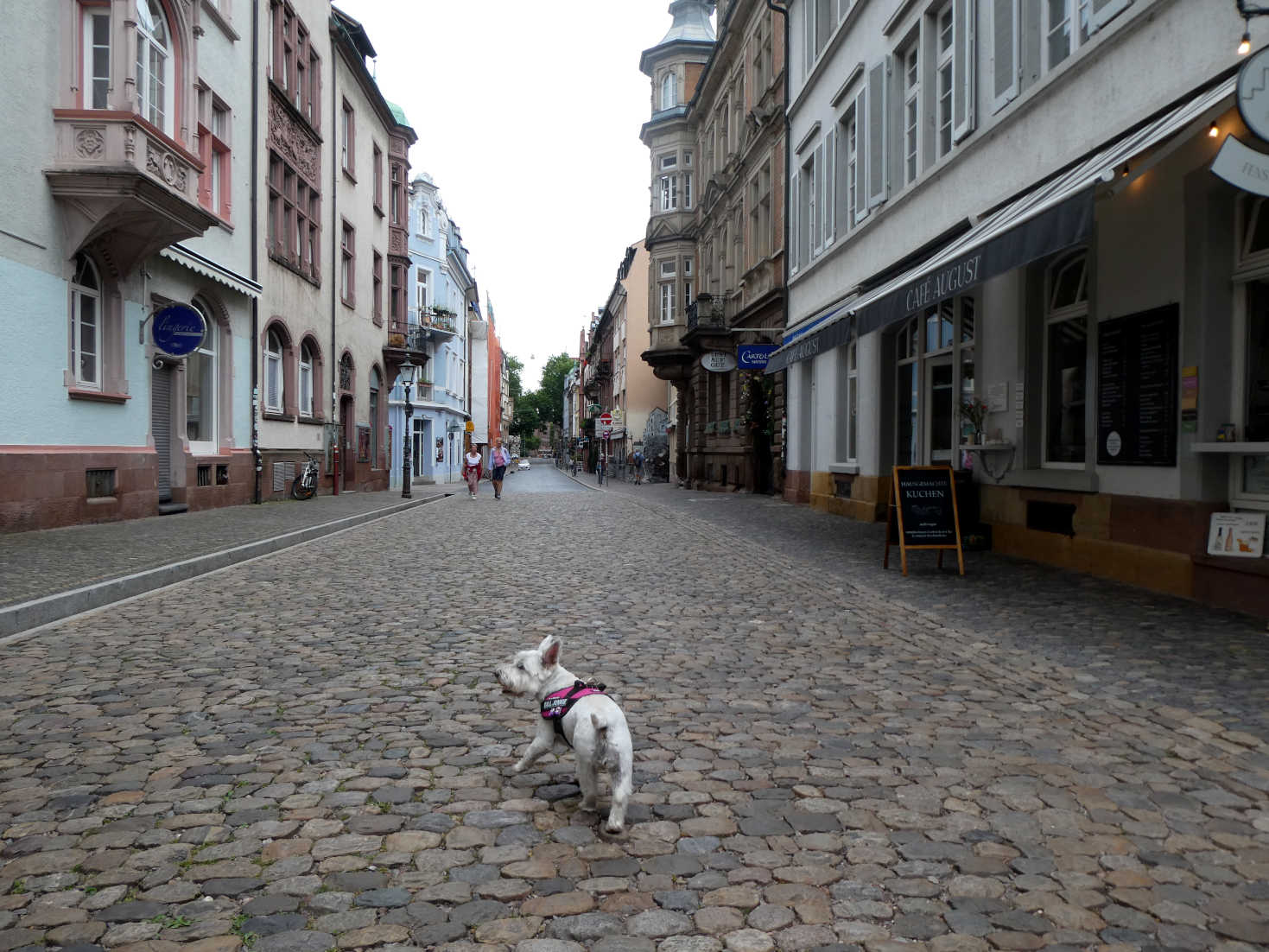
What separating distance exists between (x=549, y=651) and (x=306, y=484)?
67.9 ft

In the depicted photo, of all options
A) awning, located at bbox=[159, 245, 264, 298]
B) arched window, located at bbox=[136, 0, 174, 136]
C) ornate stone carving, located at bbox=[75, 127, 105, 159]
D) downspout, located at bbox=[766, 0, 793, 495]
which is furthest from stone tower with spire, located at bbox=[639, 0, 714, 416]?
ornate stone carving, located at bbox=[75, 127, 105, 159]

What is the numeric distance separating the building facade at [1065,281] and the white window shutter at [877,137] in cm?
4

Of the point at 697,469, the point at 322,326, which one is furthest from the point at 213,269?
the point at 697,469

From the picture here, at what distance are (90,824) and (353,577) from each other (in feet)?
21.9

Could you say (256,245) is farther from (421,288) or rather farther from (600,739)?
(421,288)

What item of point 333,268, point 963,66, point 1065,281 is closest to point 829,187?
point 963,66

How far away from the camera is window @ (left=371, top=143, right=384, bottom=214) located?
34125 mm

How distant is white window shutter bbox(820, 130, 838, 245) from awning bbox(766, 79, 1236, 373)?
25.7 ft

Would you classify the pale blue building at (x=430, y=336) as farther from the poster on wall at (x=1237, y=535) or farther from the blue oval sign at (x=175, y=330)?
the poster on wall at (x=1237, y=535)

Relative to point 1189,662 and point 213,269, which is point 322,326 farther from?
point 1189,662

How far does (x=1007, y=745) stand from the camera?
4.26 meters

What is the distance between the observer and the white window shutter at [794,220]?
2203 cm

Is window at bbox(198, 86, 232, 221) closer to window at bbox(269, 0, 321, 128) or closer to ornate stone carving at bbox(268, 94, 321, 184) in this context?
ornate stone carving at bbox(268, 94, 321, 184)

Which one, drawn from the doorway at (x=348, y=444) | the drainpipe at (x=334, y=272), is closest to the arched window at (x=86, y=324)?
the drainpipe at (x=334, y=272)
